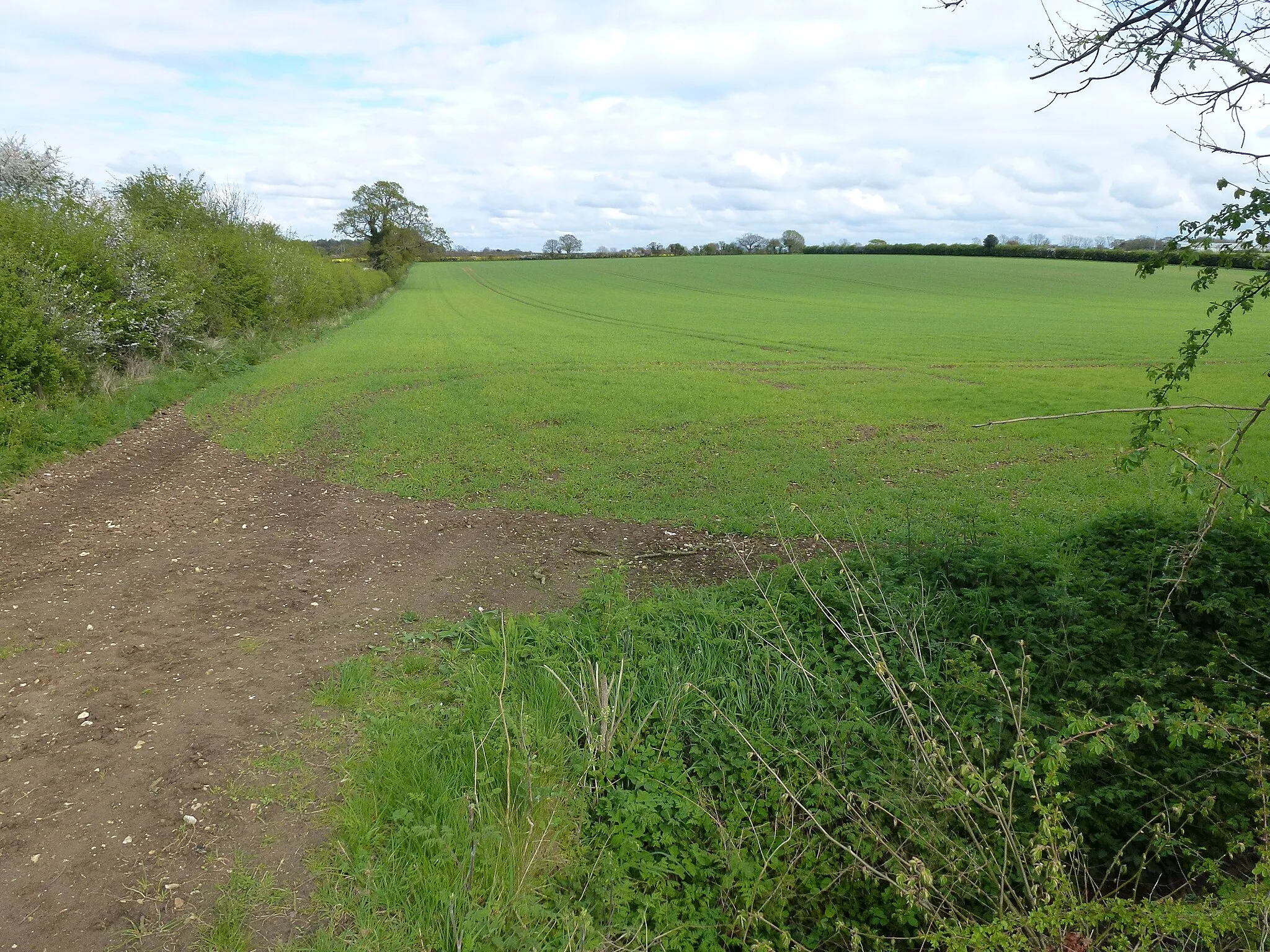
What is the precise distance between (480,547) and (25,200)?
14269 millimetres

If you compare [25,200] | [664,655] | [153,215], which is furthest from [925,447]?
[153,215]

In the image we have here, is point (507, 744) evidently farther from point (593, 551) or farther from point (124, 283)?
point (124, 283)

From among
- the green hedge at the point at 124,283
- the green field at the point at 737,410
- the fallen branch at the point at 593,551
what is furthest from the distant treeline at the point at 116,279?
the fallen branch at the point at 593,551

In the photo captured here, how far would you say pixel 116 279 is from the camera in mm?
17312

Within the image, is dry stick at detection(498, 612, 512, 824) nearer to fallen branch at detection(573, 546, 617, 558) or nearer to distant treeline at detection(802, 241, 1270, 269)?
fallen branch at detection(573, 546, 617, 558)

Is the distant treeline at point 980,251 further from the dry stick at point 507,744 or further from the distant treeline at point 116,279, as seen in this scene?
the dry stick at point 507,744

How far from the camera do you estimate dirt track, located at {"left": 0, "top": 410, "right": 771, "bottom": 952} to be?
4.25 meters

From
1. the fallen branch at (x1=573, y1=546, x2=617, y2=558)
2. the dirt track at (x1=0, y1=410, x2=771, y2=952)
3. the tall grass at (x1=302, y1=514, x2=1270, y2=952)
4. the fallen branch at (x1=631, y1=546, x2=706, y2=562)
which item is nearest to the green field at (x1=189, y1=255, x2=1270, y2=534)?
the fallen branch at (x1=631, y1=546, x2=706, y2=562)

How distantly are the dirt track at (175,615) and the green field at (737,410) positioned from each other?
1.35m

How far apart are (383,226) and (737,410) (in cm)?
7200

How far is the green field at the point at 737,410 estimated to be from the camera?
10695 millimetres

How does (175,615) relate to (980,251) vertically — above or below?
below

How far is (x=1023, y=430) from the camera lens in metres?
14.5

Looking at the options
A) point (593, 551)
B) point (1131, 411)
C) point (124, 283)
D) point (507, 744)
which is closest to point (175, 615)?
point (593, 551)
